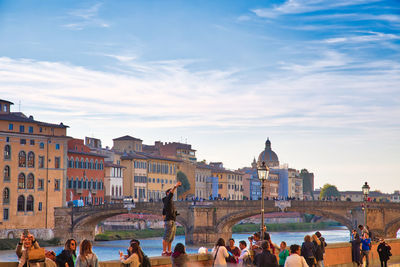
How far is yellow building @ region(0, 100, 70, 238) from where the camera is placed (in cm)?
6894

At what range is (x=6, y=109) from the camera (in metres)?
73.6

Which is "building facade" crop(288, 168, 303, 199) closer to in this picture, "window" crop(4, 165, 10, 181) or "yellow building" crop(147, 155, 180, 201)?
"yellow building" crop(147, 155, 180, 201)

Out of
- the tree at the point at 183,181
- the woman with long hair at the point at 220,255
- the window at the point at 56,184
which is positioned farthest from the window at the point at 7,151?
the woman with long hair at the point at 220,255

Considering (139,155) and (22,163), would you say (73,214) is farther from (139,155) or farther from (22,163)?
(139,155)

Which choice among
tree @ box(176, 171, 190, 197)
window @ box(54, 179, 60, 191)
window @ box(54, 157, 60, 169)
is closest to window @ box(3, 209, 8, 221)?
window @ box(54, 179, 60, 191)

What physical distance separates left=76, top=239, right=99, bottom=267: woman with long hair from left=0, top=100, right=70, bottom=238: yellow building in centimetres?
5715

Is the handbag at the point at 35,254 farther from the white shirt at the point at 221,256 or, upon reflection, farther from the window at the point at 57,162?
the window at the point at 57,162

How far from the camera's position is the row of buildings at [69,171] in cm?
6956

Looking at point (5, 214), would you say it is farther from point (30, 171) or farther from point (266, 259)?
point (266, 259)

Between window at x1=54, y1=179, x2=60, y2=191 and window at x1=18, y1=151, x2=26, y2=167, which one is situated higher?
window at x1=18, y1=151, x2=26, y2=167

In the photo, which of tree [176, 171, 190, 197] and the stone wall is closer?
the stone wall

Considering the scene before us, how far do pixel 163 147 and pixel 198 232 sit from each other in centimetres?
5138

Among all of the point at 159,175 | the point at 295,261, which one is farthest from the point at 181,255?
the point at 159,175

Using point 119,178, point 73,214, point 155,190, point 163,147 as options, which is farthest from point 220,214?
point 163,147
